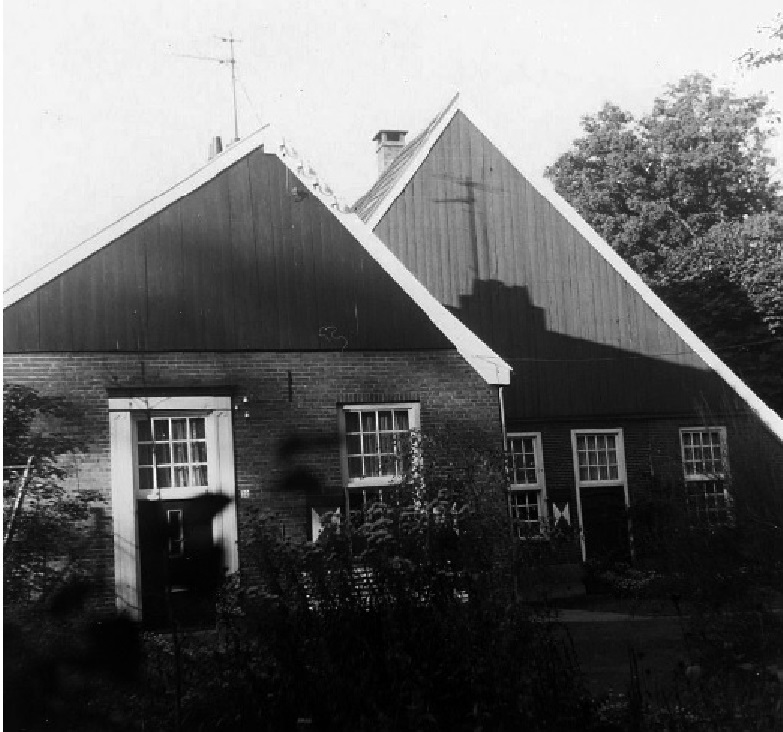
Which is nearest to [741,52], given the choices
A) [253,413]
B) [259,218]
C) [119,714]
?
[259,218]

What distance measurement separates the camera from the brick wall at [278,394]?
7.62 meters

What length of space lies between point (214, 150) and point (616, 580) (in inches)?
176

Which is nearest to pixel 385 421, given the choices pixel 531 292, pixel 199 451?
pixel 199 451

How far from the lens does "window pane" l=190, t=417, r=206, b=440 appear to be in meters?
7.95

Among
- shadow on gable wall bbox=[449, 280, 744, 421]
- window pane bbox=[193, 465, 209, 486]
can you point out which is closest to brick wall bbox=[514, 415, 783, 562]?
shadow on gable wall bbox=[449, 280, 744, 421]

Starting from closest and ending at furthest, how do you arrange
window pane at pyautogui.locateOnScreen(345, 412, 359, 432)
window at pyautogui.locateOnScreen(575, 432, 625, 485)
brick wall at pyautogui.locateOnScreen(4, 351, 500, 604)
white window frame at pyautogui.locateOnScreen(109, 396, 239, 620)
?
white window frame at pyautogui.locateOnScreen(109, 396, 239, 620), brick wall at pyautogui.locateOnScreen(4, 351, 500, 604), window at pyautogui.locateOnScreen(575, 432, 625, 485), window pane at pyautogui.locateOnScreen(345, 412, 359, 432)

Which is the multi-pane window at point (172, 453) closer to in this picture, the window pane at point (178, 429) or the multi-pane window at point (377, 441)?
the window pane at point (178, 429)

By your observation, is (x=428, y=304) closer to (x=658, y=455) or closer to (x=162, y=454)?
(x=658, y=455)

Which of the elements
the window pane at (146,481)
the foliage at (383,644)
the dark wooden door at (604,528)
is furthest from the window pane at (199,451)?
the dark wooden door at (604,528)

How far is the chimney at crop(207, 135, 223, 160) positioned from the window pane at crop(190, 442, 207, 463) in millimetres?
2201

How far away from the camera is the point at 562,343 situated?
9016 mm

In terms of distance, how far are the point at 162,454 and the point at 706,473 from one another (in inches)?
160

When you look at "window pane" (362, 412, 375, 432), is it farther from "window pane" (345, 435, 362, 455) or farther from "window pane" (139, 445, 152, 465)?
A: "window pane" (139, 445, 152, 465)

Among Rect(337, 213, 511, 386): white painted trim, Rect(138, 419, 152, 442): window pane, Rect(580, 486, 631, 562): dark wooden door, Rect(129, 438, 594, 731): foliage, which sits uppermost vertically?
Rect(337, 213, 511, 386): white painted trim
